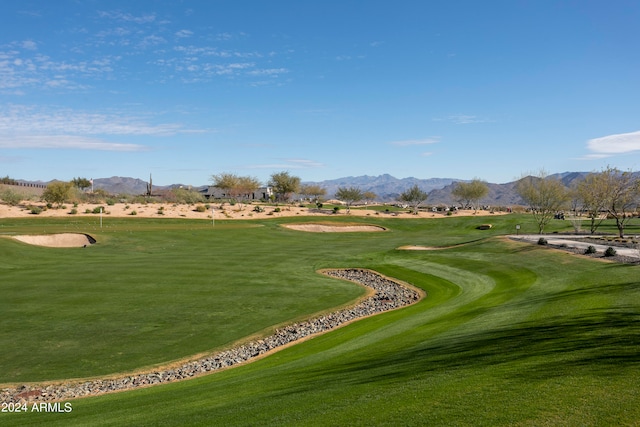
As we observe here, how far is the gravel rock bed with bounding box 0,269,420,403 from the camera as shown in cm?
1484

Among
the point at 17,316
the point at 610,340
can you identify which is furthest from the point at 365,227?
the point at 610,340

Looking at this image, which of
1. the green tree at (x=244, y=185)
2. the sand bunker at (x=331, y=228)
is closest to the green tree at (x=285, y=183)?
the green tree at (x=244, y=185)

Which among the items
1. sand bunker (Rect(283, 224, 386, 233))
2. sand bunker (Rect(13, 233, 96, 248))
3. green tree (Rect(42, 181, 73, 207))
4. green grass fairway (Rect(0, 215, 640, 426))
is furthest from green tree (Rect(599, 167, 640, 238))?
green tree (Rect(42, 181, 73, 207))

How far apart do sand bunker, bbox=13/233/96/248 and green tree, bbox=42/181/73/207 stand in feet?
136

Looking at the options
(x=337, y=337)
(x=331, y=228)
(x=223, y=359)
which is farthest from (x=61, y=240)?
(x=337, y=337)

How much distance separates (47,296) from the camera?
2538 centimetres

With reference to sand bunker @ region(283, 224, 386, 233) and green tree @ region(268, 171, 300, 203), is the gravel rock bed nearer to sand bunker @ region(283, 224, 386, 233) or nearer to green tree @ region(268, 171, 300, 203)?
sand bunker @ region(283, 224, 386, 233)

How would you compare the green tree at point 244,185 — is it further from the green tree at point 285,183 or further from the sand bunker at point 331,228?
the sand bunker at point 331,228

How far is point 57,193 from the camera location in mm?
88562

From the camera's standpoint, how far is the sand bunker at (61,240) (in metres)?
50.9

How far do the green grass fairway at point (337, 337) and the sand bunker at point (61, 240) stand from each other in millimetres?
7341

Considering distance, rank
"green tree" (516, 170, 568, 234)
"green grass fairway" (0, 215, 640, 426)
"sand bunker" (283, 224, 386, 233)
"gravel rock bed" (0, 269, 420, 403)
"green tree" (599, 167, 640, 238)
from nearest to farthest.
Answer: "green grass fairway" (0, 215, 640, 426) < "gravel rock bed" (0, 269, 420, 403) < "green tree" (599, 167, 640, 238) < "green tree" (516, 170, 568, 234) < "sand bunker" (283, 224, 386, 233)

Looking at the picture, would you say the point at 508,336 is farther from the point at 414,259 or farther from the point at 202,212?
the point at 202,212

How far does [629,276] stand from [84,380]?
86.6 feet
